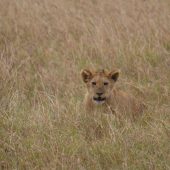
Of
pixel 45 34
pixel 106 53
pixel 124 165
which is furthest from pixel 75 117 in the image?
pixel 45 34

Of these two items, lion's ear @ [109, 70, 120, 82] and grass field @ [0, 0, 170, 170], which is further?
lion's ear @ [109, 70, 120, 82]

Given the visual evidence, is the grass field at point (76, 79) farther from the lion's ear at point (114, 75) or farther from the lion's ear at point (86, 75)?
the lion's ear at point (114, 75)

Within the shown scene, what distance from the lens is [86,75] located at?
6.68 metres

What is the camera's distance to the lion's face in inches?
257

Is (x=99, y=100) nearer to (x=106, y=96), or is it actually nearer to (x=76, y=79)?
(x=106, y=96)

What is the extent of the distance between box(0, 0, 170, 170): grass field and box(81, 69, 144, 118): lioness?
0.54 ft

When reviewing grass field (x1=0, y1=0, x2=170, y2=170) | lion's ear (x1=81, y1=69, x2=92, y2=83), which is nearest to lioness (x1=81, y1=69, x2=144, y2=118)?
lion's ear (x1=81, y1=69, x2=92, y2=83)

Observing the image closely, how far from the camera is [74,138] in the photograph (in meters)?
5.34

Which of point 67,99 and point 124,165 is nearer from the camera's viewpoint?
point 124,165

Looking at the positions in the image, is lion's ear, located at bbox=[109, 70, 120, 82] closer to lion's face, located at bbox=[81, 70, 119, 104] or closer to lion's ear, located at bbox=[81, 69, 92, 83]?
lion's face, located at bbox=[81, 70, 119, 104]

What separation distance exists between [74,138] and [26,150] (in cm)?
42

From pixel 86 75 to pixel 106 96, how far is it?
31 cm

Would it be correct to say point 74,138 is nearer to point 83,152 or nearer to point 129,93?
point 83,152

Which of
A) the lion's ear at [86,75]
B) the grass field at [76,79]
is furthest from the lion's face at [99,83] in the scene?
the grass field at [76,79]
